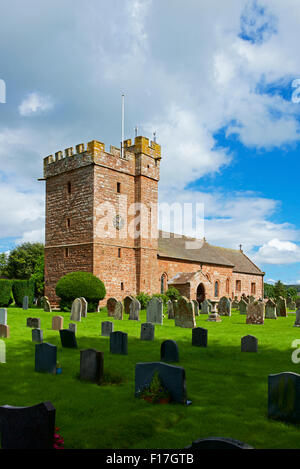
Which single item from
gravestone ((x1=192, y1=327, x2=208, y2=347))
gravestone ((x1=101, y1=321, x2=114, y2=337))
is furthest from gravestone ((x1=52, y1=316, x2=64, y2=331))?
gravestone ((x1=192, y1=327, x2=208, y2=347))

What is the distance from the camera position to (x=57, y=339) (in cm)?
1337

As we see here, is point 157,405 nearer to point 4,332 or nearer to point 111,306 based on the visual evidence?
point 4,332

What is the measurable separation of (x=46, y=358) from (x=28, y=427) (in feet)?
14.1

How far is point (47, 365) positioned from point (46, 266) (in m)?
24.9

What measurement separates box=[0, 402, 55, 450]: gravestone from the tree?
53.9 metres

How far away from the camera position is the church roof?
126ft

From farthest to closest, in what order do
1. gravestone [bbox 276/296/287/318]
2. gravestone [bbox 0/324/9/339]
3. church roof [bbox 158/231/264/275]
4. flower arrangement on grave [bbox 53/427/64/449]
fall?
church roof [bbox 158/231/264/275]
gravestone [bbox 276/296/287/318]
gravestone [bbox 0/324/9/339]
flower arrangement on grave [bbox 53/427/64/449]

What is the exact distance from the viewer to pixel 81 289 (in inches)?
1021

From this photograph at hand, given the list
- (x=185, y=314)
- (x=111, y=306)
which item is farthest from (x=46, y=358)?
(x=111, y=306)

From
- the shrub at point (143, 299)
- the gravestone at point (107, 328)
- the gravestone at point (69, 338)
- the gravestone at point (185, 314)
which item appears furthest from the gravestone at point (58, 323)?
the shrub at point (143, 299)

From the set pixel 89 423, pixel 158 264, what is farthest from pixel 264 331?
pixel 158 264

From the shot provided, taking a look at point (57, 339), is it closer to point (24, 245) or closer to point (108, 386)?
point (108, 386)

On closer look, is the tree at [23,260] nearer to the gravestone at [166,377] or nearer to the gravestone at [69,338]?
the gravestone at [69,338]

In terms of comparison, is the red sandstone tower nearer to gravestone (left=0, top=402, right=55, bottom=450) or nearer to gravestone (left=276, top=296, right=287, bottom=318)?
gravestone (left=276, top=296, right=287, bottom=318)
